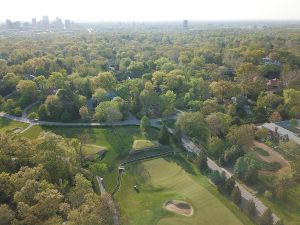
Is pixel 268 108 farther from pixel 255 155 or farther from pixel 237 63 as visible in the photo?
pixel 237 63

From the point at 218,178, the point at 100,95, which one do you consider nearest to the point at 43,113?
the point at 100,95

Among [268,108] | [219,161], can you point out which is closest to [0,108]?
[219,161]

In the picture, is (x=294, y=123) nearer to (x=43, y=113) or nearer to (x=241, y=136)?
(x=241, y=136)

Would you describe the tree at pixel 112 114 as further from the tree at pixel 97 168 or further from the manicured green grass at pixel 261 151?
the manicured green grass at pixel 261 151

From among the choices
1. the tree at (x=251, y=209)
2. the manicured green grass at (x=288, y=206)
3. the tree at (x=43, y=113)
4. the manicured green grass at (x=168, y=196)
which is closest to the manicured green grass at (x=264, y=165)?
the manicured green grass at (x=288, y=206)

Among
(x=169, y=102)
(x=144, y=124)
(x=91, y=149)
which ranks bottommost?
(x=91, y=149)

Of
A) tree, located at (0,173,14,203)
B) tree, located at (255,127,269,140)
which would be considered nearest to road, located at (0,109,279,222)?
tree, located at (255,127,269,140)
